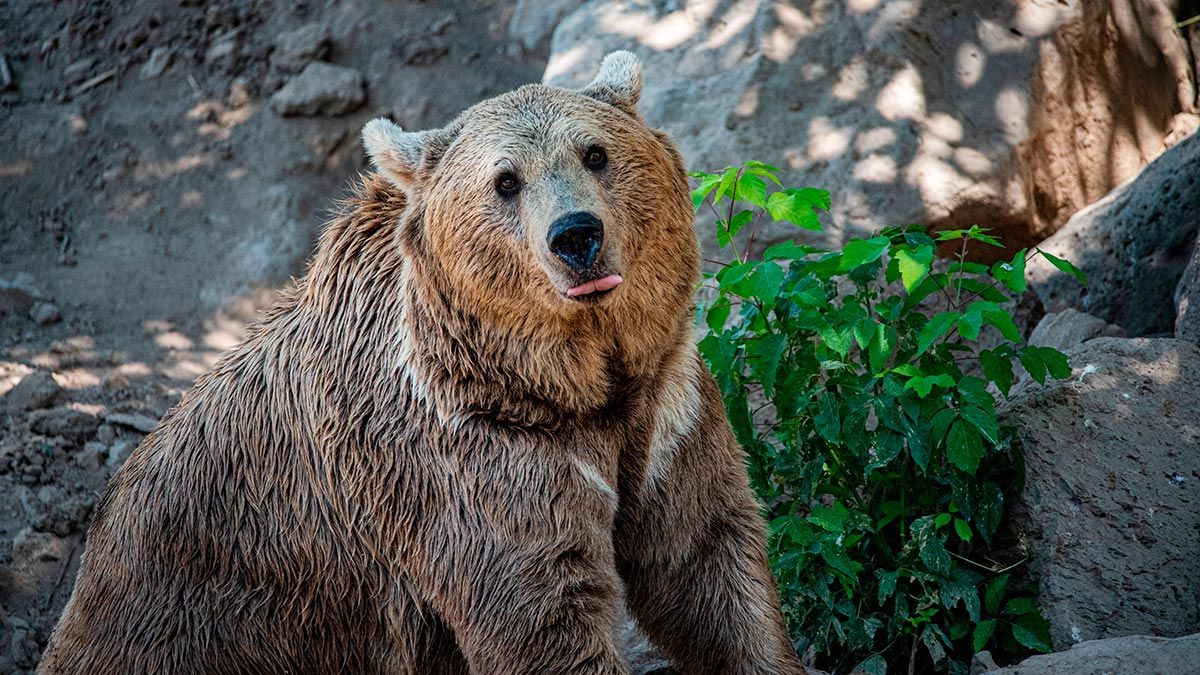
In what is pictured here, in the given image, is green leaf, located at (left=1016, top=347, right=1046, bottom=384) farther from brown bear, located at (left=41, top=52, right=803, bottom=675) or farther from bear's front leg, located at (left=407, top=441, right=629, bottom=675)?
bear's front leg, located at (left=407, top=441, right=629, bottom=675)

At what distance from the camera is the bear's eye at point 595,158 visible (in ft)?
12.2

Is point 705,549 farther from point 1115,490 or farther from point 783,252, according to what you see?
point 1115,490

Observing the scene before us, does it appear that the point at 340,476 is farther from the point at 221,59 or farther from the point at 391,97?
the point at 221,59

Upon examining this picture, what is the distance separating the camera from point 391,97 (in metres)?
8.92

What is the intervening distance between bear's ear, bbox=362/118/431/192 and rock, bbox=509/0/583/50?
5.04m

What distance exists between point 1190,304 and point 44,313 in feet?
21.7

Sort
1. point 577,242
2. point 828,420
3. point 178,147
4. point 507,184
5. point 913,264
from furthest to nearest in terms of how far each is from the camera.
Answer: point 178,147 → point 828,420 → point 913,264 → point 507,184 → point 577,242

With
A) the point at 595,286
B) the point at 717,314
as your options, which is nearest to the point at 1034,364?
the point at 717,314

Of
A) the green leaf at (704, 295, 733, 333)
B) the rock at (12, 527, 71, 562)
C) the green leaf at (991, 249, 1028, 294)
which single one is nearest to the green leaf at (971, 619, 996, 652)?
the green leaf at (991, 249, 1028, 294)

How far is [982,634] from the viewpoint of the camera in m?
4.18

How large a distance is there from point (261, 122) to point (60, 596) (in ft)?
13.8

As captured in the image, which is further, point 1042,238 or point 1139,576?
point 1042,238

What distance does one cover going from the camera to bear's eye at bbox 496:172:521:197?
12.1ft

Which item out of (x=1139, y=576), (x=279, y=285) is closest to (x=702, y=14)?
(x=279, y=285)
